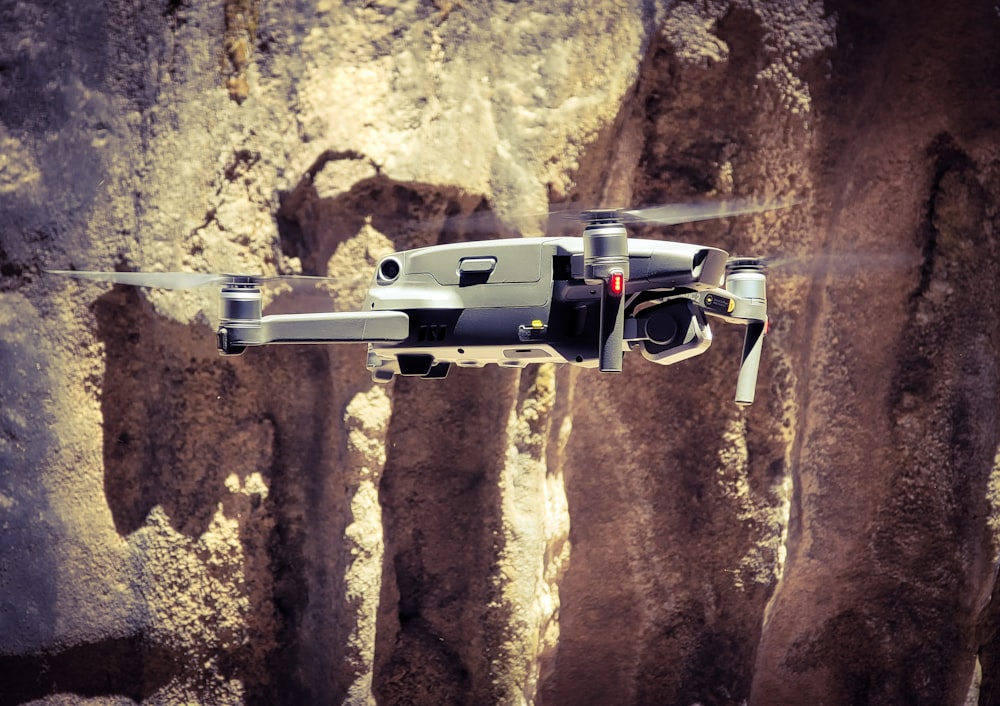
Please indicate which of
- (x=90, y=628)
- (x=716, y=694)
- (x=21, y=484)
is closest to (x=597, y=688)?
(x=716, y=694)

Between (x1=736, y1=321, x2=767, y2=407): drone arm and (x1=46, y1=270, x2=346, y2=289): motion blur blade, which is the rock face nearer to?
(x1=46, y1=270, x2=346, y2=289): motion blur blade

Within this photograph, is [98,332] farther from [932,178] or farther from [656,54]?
[932,178]

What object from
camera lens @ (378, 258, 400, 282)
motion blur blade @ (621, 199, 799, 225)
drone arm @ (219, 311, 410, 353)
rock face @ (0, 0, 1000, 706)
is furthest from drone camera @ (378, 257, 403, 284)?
motion blur blade @ (621, 199, 799, 225)

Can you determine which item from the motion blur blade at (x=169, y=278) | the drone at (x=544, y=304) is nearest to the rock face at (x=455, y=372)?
the motion blur blade at (x=169, y=278)

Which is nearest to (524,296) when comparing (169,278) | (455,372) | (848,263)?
(455,372)

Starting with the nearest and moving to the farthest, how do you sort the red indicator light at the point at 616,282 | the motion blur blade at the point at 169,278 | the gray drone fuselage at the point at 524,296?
the red indicator light at the point at 616,282 < the gray drone fuselage at the point at 524,296 < the motion blur blade at the point at 169,278

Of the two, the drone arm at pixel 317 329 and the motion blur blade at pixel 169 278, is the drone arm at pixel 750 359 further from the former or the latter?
the motion blur blade at pixel 169 278
